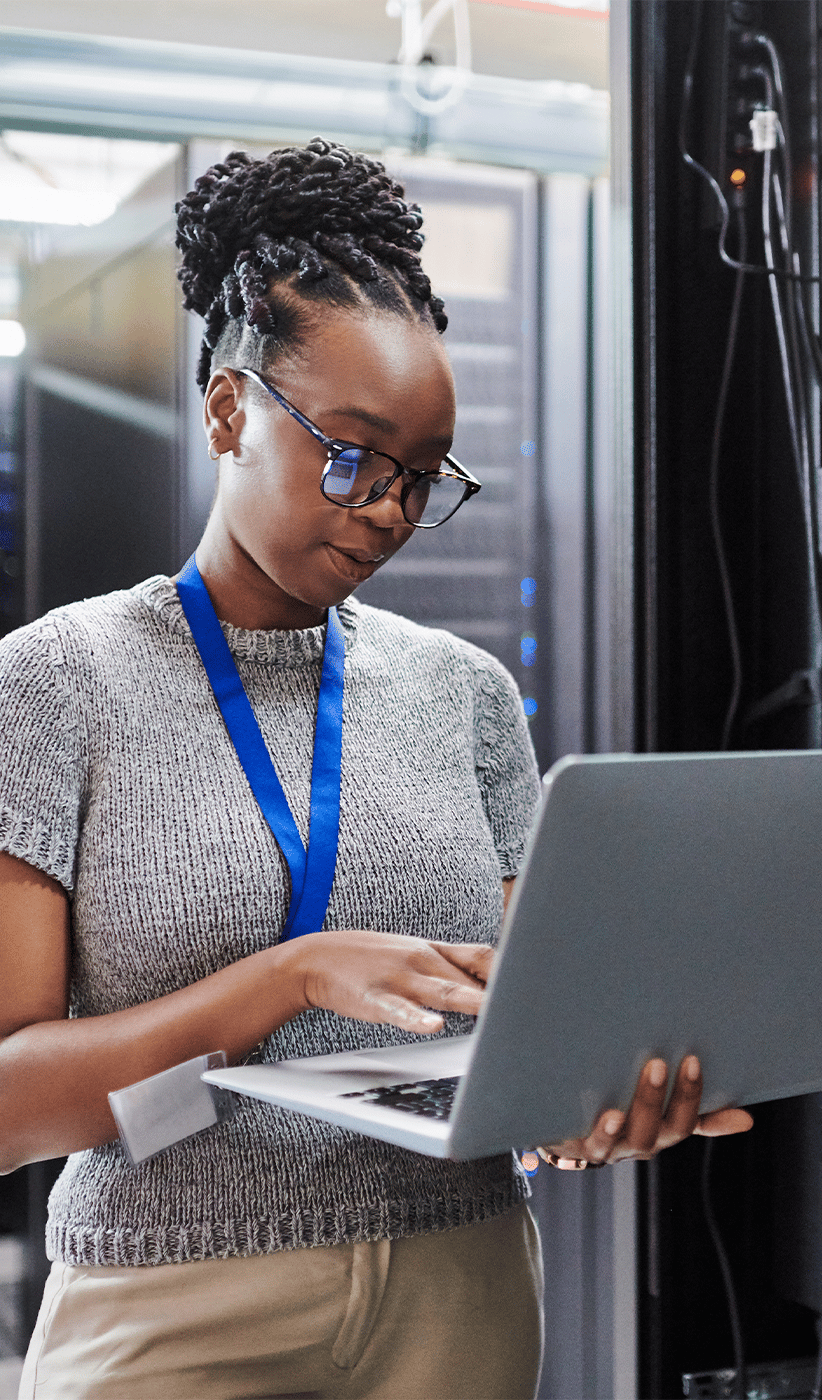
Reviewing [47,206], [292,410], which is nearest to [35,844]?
[292,410]

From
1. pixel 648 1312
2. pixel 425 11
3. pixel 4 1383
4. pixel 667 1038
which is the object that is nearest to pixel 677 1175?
pixel 648 1312

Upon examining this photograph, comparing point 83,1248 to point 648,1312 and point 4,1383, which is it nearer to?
point 4,1383

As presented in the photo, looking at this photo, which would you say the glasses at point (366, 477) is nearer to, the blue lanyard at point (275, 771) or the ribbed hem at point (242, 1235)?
the blue lanyard at point (275, 771)

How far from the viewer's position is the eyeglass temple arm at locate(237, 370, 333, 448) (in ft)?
3.52

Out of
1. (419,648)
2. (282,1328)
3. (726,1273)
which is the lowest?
(726,1273)

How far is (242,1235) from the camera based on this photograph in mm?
1004

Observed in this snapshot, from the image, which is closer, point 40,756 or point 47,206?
point 40,756

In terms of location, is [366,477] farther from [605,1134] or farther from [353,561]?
[605,1134]

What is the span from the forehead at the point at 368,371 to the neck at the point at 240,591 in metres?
0.16

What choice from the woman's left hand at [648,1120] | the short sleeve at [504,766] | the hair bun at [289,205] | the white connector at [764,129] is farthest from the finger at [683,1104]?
the white connector at [764,129]

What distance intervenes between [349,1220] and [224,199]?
0.89 m

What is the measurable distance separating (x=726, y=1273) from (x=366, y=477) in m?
1.42

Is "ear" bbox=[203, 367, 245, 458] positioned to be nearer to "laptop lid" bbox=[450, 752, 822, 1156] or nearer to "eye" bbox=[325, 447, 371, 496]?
"eye" bbox=[325, 447, 371, 496]

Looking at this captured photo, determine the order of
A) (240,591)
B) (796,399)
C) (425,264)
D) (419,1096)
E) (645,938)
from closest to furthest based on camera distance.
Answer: (645,938) < (419,1096) < (240,591) < (796,399) < (425,264)
